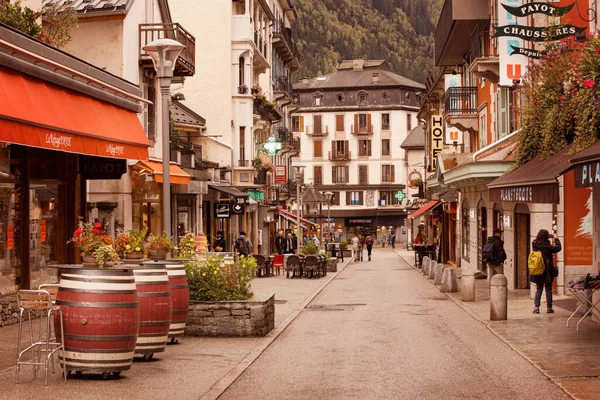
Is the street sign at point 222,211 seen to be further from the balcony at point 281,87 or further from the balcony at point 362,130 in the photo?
the balcony at point 362,130

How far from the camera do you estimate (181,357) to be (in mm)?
13047

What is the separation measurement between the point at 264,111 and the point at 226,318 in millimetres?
39189

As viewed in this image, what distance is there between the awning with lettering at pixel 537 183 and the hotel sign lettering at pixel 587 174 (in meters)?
1.08

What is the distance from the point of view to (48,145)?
13953 mm

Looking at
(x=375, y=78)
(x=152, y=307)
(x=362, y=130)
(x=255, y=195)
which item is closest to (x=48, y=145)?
(x=152, y=307)

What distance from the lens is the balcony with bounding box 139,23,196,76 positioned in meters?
27.0

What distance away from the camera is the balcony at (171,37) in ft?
88.7

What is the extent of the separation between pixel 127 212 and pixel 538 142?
1096cm

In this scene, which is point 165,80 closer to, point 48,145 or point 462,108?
point 48,145

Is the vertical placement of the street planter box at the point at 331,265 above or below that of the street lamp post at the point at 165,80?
below

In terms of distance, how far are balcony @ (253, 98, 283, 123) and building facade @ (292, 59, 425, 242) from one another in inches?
1938

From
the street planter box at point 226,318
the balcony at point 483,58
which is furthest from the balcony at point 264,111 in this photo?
the street planter box at point 226,318

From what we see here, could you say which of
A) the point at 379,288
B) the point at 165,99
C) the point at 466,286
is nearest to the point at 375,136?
the point at 379,288

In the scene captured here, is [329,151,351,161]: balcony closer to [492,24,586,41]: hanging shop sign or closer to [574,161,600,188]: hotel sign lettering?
[492,24,586,41]: hanging shop sign
